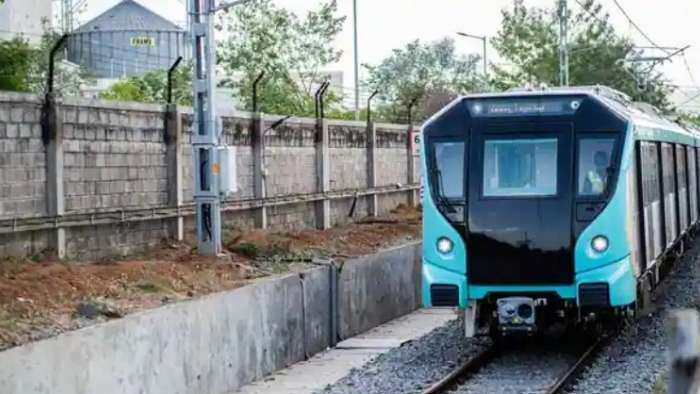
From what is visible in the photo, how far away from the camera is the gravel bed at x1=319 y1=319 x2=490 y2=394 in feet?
44.3

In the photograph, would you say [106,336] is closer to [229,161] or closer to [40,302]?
[40,302]

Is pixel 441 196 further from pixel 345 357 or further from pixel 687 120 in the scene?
pixel 687 120

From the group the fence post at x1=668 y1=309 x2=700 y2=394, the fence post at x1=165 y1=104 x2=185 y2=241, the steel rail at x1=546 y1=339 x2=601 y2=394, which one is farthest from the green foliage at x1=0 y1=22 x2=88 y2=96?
the fence post at x1=668 y1=309 x2=700 y2=394

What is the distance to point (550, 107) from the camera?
14.6m

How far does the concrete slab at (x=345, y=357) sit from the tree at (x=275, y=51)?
19.1 m

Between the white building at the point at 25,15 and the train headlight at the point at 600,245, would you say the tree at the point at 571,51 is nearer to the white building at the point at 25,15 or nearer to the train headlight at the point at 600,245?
the white building at the point at 25,15

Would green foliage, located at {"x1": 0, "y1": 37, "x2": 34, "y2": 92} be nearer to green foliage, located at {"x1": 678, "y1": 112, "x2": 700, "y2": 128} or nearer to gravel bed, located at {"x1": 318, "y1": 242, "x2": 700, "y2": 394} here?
gravel bed, located at {"x1": 318, "y1": 242, "x2": 700, "y2": 394}

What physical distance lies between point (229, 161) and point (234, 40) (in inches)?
967

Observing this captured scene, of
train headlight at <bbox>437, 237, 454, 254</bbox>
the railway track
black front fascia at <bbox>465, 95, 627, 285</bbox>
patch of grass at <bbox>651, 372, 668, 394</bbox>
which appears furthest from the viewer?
train headlight at <bbox>437, 237, 454, 254</bbox>

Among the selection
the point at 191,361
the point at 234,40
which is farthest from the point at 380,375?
the point at 234,40

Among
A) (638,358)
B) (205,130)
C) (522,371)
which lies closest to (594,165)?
(638,358)

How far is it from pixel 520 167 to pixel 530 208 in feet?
1.81

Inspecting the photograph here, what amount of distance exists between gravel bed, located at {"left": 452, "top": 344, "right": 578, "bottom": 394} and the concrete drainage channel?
276cm

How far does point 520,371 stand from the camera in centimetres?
1441
